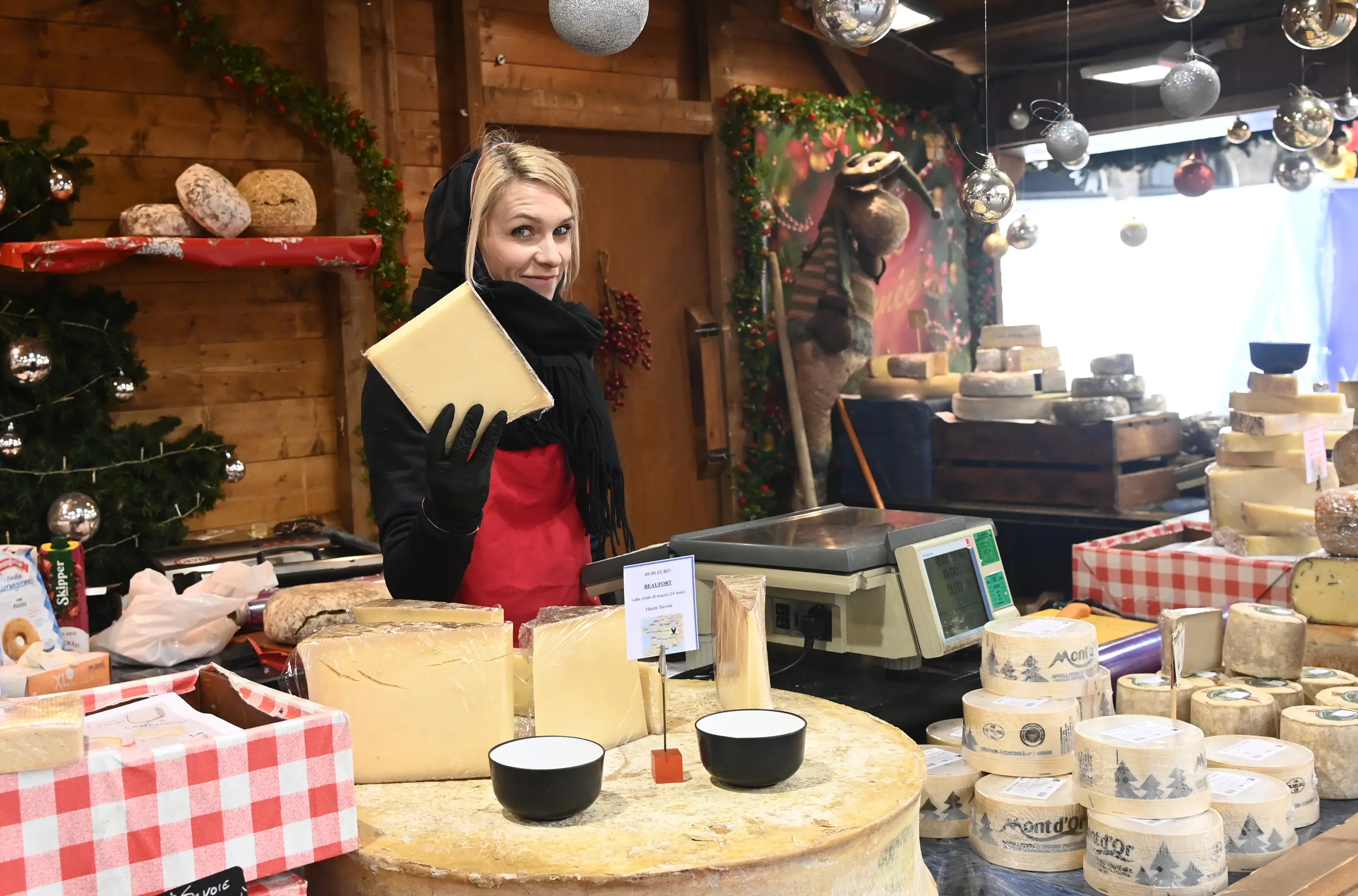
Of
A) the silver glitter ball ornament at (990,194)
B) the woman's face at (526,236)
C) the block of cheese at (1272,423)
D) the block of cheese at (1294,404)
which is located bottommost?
the block of cheese at (1272,423)

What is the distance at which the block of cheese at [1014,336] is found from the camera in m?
5.48

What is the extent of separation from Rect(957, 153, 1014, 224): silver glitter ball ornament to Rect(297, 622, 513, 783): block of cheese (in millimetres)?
3060

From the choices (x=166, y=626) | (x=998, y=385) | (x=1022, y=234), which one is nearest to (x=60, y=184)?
(x=166, y=626)

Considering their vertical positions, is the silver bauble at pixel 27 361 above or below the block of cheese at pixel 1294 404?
above

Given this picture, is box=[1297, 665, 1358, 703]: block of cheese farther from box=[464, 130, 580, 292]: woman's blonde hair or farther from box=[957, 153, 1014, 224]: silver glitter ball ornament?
box=[957, 153, 1014, 224]: silver glitter ball ornament

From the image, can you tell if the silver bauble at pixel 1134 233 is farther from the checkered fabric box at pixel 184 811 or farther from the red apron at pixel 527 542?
the checkered fabric box at pixel 184 811

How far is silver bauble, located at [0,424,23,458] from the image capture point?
11.3 ft

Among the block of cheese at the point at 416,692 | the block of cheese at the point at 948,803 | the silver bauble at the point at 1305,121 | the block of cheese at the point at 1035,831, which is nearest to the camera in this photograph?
the block of cheese at the point at 416,692

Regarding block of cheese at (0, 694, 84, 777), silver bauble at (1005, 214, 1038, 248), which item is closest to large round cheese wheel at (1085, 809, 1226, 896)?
block of cheese at (0, 694, 84, 777)

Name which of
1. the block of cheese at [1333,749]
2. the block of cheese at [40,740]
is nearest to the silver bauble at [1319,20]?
the block of cheese at [1333,749]

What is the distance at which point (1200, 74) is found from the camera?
395 centimetres

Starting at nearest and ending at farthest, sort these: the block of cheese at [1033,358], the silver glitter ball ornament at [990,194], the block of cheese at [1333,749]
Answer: the block of cheese at [1333,749] < the silver glitter ball ornament at [990,194] < the block of cheese at [1033,358]

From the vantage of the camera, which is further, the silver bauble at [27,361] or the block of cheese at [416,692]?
the silver bauble at [27,361]

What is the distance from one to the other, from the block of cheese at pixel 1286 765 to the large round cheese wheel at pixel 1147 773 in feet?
0.74
